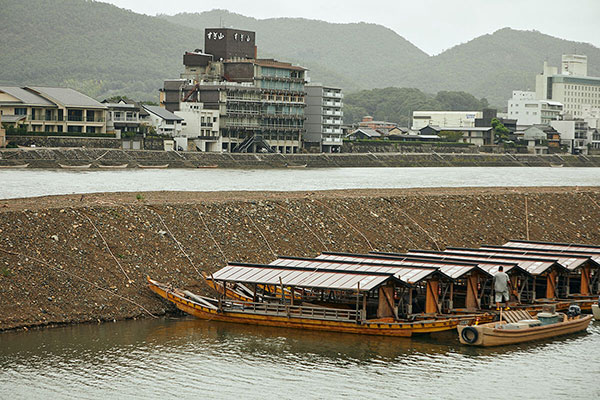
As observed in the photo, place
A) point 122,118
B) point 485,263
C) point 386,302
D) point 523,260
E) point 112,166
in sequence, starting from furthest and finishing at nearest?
point 122,118 → point 112,166 → point 523,260 → point 485,263 → point 386,302

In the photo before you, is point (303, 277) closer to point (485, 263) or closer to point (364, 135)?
point (485, 263)

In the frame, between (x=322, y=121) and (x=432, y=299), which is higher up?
(x=322, y=121)

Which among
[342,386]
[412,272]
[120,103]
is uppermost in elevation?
[120,103]

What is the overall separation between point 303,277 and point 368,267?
2.07 m

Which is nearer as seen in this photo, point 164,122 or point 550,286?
point 550,286

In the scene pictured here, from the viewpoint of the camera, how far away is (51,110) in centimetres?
9225

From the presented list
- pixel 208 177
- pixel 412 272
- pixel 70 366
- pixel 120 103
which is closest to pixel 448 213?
pixel 412 272

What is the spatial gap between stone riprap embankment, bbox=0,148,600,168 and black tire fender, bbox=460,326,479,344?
61420mm

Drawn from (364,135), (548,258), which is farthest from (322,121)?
(548,258)

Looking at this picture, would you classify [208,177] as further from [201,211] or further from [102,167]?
[201,211]

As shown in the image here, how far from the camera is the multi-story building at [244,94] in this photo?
353 feet

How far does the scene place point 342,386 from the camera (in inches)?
780

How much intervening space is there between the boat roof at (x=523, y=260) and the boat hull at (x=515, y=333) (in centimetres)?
258

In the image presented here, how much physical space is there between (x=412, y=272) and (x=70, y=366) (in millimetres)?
9494
